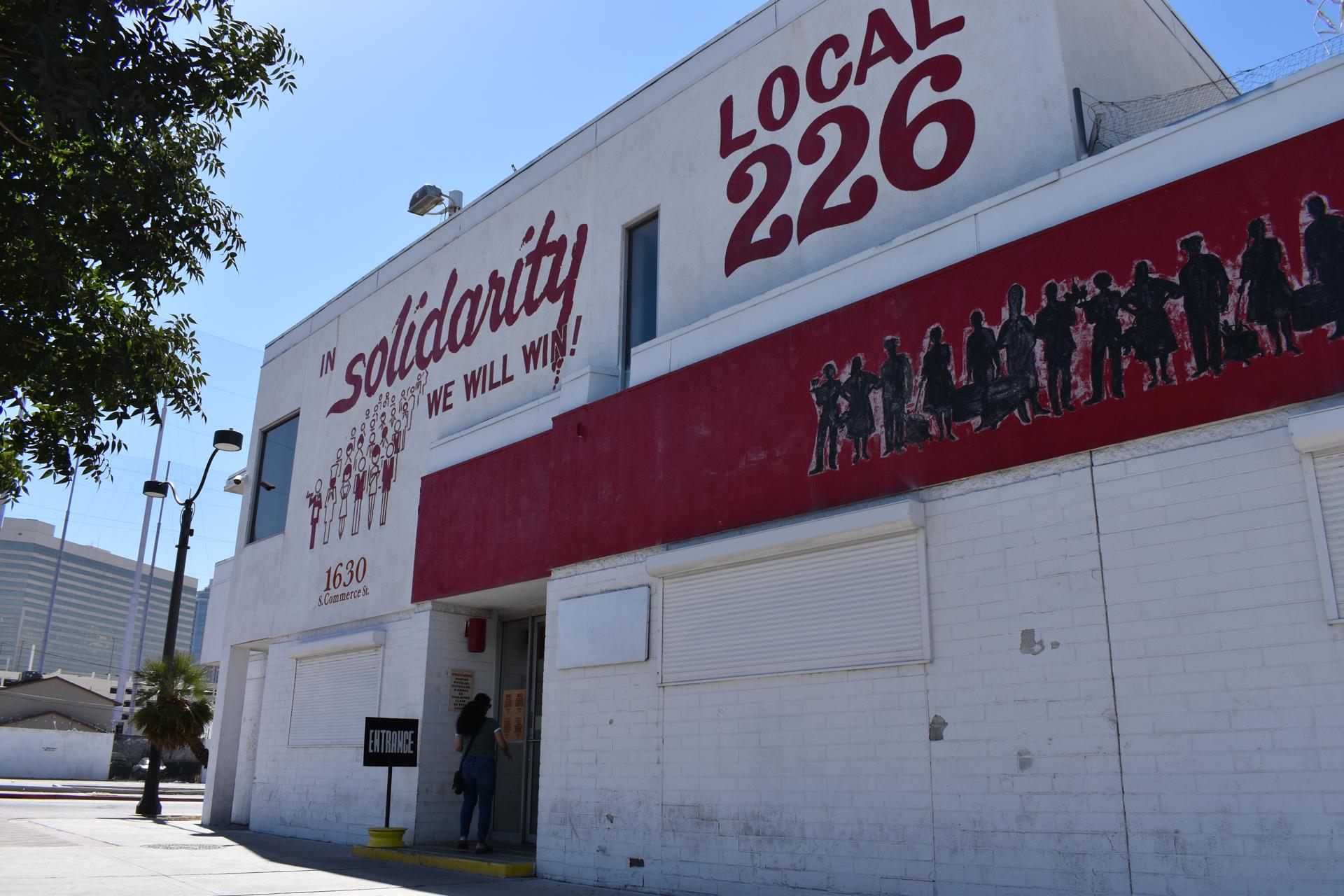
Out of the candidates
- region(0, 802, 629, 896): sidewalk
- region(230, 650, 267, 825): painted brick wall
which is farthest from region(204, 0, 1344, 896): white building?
region(230, 650, 267, 825): painted brick wall

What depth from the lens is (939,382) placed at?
8922mm

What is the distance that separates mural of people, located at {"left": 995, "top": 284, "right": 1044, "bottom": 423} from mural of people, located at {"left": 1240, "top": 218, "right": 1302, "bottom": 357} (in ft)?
5.16

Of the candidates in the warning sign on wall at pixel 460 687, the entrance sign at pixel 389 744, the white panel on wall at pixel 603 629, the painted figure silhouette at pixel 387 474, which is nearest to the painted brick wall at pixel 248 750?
the painted figure silhouette at pixel 387 474

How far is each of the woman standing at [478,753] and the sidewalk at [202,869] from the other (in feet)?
3.43

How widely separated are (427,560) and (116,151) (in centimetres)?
817

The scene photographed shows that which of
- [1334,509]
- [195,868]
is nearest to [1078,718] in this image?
[1334,509]

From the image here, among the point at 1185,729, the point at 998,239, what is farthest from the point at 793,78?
the point at 1185,729

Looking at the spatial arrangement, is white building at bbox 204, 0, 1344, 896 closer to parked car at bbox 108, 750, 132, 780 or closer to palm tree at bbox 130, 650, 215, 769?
palm tree at bbox 130, 650, 215, 769

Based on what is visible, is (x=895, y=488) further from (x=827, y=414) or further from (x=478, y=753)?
(x=478, y=753)

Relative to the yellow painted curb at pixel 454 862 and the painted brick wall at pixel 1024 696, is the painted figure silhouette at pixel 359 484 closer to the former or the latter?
the yellow painted curb at pixel 454 862

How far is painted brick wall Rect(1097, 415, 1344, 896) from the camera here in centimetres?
641

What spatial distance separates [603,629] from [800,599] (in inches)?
113

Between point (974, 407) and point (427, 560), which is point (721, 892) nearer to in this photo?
point (974, 407)

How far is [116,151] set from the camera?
8.02 meters
